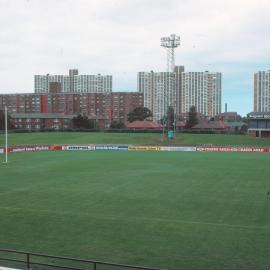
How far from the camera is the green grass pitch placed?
1532 centimetres

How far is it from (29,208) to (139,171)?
19.4 m

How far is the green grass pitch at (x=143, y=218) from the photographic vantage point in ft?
50.3

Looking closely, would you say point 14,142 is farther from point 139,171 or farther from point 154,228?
point 154,228

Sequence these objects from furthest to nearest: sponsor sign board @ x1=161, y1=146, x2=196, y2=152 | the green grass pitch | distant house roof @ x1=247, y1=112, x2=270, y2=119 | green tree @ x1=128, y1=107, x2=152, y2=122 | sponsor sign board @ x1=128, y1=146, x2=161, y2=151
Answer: green tree @ x1=128, y1=107, x2=152, y2=122 → distant house roof @ x1=247, y1=112, x2=270, y2=119 → sponsor sign board @ x1=128, y1=146, x2=161, y2=151 → sponsor sign board @ x1=161, y1=146, x2=196, y2=152 → the green grass pitch

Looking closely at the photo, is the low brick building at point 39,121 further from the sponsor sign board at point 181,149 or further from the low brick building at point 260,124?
the sponsor sign board at point 181,149

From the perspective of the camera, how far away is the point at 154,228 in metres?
18.9

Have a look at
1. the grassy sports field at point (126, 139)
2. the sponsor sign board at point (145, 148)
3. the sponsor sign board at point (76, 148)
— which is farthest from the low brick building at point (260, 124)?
the sponsor sign board at point (76, 148)

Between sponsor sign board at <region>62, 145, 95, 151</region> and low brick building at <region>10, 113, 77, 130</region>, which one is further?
low brick building at <region>10, 113, 77, 130</region>

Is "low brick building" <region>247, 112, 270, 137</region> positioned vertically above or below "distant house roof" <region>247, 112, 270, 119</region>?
below

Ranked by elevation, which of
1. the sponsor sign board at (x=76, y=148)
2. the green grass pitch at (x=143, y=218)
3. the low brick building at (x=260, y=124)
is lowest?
the sponsor sign board at (x=76, y=148)

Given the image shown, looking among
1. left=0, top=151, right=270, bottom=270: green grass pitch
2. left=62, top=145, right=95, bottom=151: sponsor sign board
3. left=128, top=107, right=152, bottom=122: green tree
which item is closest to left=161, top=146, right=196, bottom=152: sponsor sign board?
left=62, top=145, right=95, bottom=151: sponsor sign board

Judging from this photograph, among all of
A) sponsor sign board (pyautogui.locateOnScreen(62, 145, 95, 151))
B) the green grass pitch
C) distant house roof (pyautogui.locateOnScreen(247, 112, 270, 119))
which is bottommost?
sponsor sign board (pyautogui.locateOnScreen(62, 145, 95, 151))

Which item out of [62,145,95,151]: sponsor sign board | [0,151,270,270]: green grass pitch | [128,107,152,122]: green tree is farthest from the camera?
[128,107,152,122]: green tree

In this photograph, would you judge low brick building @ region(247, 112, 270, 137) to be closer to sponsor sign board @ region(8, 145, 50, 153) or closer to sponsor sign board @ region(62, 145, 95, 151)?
sponsor sign board @ region(62, 145, 95, 151)
